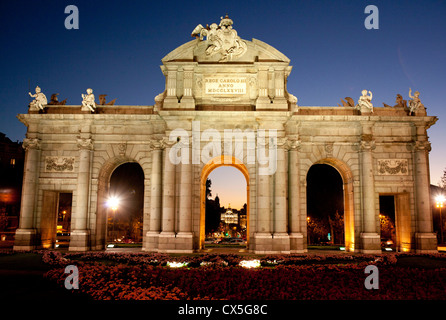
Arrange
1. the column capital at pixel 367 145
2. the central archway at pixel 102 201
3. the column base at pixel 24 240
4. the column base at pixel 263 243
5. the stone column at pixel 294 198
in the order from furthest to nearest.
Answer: the central archway at pixel 102 201, the column capital at pixel 367 145, the column base at pixel 24 240, the stone column at pixel 294 198, the column base at pixel 263 243

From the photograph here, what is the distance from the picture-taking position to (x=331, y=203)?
176 ft

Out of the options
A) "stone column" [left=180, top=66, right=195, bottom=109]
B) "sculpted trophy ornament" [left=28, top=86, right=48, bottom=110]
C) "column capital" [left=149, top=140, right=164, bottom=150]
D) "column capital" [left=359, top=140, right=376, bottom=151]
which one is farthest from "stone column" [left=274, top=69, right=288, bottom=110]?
"sculpted trophy ornament" [left=28, top=86, right=48, bottom=110]

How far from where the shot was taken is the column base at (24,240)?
28348 millimetres

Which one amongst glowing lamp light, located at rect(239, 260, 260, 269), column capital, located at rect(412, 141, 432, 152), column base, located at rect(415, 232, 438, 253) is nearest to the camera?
glowing lamp light, located at rect(239, 260, 260, 269)

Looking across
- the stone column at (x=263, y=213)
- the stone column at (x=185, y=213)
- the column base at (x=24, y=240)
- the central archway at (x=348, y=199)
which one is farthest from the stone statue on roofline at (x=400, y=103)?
the column base at (x=24, y=240)

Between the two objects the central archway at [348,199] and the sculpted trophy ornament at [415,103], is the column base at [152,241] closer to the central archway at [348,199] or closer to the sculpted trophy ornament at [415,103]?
the central archway at [348,199]

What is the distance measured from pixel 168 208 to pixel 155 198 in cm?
149

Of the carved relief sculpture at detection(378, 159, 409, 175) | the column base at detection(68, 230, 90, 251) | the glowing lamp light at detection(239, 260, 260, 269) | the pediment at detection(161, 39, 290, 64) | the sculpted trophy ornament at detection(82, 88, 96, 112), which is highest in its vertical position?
the pediment at detection(161, 39, 290, 64)

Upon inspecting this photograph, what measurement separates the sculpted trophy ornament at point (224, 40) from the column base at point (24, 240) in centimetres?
1928

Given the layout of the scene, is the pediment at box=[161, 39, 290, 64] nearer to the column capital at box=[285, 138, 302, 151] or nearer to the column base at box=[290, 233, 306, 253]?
the column capital at box=[285, 138, 302, 151]

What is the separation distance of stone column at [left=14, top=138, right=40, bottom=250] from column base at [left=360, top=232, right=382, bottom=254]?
2477 centimetres

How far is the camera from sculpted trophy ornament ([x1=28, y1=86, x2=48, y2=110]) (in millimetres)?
30188

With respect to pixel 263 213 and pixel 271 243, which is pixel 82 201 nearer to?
pixel 263 213

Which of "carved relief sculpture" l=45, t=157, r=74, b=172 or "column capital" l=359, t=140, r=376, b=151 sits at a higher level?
"column capital" l=359, t=140, r=376, b=151
